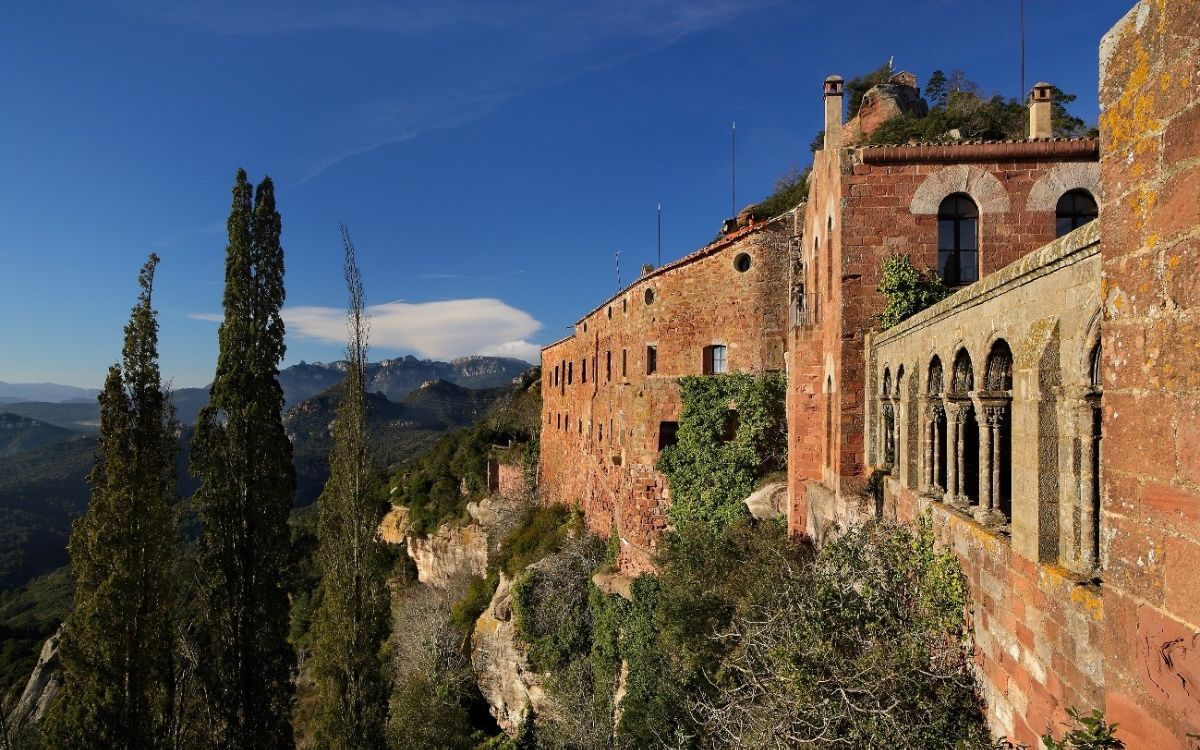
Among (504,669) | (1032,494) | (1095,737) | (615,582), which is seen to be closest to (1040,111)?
(1032,494)

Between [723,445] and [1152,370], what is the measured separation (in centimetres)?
1476

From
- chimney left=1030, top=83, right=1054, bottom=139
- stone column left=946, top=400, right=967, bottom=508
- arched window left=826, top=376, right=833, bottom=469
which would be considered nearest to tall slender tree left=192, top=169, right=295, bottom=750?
arched window left=826, top=376, right=833, bottom=469

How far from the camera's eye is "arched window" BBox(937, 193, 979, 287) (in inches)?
427

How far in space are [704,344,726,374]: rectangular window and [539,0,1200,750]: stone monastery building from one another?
166 inches

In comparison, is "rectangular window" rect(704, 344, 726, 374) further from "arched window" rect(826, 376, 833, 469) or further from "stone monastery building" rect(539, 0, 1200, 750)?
"arched window" rect(826, 376, 833, 469)

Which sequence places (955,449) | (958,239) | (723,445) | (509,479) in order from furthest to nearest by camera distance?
(509,479)
(723,445)
(958,239)
(955,449)

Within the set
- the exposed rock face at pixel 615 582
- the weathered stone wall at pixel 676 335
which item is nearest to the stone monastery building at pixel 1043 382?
the weathered stone wall at pixel 676 335

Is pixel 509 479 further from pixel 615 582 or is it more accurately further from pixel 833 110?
pixel 833 110

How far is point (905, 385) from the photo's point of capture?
339 inches

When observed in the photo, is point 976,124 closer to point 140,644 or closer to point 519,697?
point 519,697

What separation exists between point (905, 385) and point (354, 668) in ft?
38.7

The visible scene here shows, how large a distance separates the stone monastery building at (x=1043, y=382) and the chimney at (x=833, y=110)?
0.05 metres

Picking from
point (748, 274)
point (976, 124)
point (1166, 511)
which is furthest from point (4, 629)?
point (976, 124)

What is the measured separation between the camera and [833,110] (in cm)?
1239
